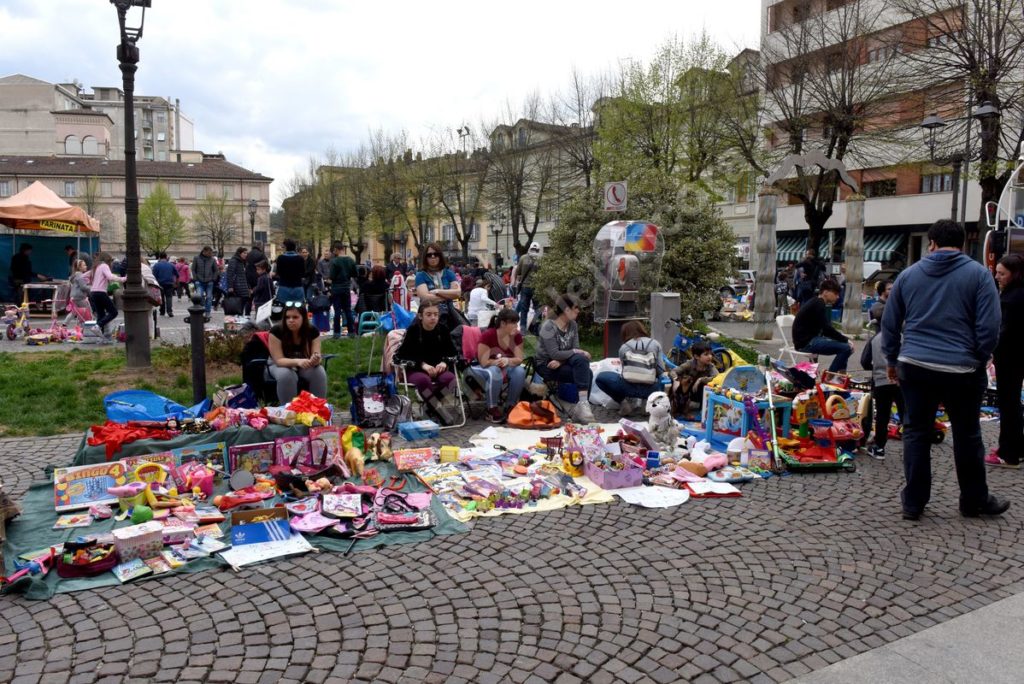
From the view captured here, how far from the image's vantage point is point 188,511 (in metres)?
4.77

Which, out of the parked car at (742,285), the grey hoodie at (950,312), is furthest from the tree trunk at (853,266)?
the grey hoodie at (950,312)

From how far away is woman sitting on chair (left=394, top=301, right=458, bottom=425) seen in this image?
295 inches

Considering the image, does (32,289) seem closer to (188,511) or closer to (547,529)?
(188,511)

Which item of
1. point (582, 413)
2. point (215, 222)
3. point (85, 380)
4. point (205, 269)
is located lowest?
point (582, 413)

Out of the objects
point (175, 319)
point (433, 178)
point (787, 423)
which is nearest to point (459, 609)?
point (787, 423)

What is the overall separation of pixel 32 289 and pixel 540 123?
23.3 metres

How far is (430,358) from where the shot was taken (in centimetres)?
770

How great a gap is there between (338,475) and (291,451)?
41 cm

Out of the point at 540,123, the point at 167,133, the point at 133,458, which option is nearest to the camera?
the point at 133,458

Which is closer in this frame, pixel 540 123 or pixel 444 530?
pixel 444 530

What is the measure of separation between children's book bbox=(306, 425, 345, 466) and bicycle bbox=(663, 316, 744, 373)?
431cm

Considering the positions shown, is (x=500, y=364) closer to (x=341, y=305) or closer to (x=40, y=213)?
(x=341, y=305)

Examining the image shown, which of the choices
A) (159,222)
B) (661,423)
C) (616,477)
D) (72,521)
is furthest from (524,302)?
(159,222)

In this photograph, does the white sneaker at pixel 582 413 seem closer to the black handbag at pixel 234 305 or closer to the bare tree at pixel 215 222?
the black handbag at pixel 234 305
